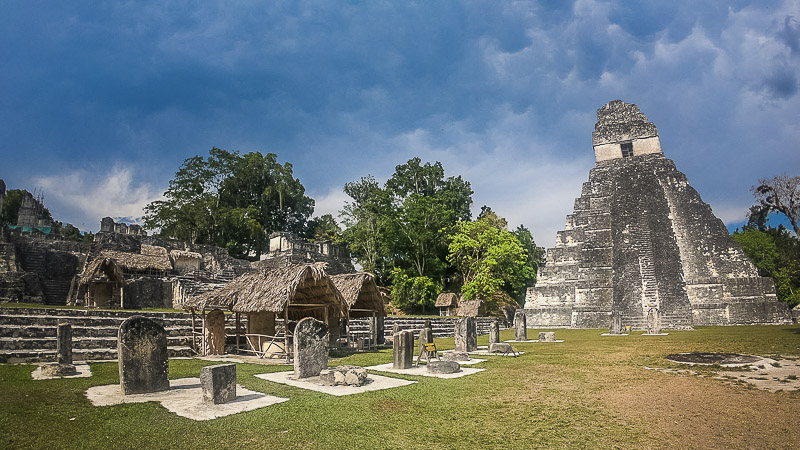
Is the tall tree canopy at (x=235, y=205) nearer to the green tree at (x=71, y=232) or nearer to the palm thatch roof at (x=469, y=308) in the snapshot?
the green tree at (x=71, y=232)

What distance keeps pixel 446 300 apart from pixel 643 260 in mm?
13867

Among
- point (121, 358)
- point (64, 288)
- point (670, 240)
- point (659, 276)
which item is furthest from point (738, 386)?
point (64, 288)

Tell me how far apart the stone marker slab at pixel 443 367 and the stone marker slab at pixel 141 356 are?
5.46 m

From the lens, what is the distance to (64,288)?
2544cm

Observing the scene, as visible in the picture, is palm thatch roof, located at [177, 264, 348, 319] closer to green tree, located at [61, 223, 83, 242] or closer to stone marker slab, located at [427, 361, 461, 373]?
stone marker slab, located at [427, 361, 461, 373]

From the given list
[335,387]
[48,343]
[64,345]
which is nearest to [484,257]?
[335,387]

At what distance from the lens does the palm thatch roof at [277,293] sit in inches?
490

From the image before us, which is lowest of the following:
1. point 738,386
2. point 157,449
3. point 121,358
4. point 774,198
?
point 738,386

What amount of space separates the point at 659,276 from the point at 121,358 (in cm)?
2778

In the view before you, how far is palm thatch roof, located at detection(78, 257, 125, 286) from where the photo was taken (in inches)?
855

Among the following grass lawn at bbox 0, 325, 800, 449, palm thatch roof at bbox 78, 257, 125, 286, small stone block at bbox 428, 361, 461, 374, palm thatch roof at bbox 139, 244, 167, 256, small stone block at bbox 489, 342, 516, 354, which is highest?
A: palm thatch roof at bbox 139, 244, 167, 256

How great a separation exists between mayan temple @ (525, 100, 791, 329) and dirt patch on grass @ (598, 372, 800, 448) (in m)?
14.1

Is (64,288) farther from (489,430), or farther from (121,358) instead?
(489,430)

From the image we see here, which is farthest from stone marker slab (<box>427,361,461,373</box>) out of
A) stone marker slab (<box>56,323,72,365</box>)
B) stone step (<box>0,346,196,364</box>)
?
stone step (<box>0,346,196,364</box>)
